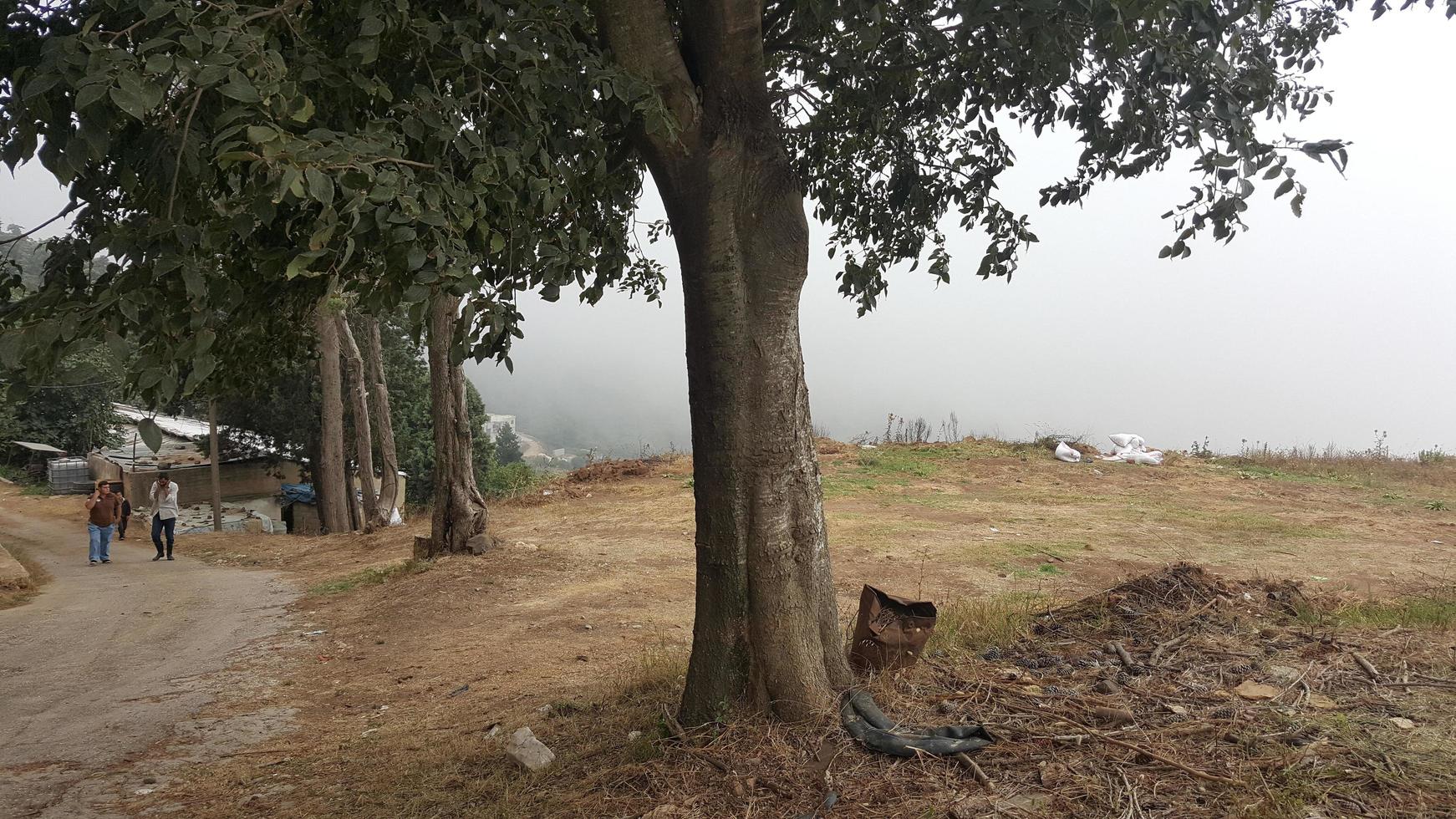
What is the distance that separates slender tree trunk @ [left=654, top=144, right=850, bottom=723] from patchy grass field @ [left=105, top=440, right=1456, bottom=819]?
1.00 feet

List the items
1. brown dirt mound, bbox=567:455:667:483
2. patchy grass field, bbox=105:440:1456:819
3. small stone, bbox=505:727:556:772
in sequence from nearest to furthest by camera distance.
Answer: patchy grass field, bbox=105:440:1456:819, small stone, bbox=505:727:556:772, brown dirt mound, bbox=567:455:667:483

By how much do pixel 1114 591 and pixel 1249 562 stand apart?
593cm

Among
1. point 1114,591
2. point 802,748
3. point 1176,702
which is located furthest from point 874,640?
point 1114,591

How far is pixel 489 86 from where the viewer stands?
Result: 4.14m

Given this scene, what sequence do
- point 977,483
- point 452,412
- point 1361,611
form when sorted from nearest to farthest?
point 1361,611, point 452,412, point 977,483

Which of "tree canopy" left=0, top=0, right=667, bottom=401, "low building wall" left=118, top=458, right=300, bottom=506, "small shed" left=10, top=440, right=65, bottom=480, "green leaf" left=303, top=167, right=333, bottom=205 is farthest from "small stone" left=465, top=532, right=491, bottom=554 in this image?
"small shed" left=10, top=440, right=65, bottom=480

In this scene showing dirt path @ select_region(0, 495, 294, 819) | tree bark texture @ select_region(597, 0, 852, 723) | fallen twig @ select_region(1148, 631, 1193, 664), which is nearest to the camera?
tree bark texture @ select_region(597, 0, 852, 723)

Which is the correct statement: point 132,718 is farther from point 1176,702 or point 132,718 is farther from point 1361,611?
point 1361,611

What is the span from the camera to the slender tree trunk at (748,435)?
15.3 feet

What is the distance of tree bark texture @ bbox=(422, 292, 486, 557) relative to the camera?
12.7m

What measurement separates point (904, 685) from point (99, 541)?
1788 centimetres

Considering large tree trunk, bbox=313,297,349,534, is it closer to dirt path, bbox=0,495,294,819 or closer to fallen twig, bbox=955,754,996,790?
dirt path, bbox=0,495,294,819

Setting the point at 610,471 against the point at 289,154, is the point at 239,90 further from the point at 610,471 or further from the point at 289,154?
the point at 610,471

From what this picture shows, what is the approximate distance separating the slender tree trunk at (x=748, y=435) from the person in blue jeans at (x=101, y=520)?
53.7 feet
